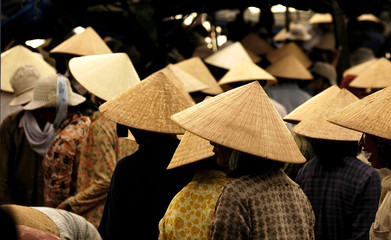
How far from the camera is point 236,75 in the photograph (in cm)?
670

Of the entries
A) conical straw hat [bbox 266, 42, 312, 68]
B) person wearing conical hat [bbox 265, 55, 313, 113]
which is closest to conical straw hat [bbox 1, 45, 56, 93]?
person wearing conical hat [bbox 265, 55, 313, 113]

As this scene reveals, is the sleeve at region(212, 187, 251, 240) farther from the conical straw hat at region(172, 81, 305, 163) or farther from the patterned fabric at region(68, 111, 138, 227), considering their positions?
the patterned fabric at region(68, 111, 138, 227)

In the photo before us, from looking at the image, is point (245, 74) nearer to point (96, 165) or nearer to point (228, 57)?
point (228, 57)

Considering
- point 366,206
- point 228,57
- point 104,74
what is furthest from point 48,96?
point 228,57

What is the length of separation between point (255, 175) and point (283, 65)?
202 inches

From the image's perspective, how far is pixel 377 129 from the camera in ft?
9.81

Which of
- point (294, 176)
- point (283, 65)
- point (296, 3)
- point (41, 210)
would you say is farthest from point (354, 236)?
point (283, 65)

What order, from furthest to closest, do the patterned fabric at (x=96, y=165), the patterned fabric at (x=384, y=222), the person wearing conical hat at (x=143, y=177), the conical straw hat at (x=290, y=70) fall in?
the conical straw hat at (x=290, y=70)
the patterned fabric at (x=96, y=165)
the person wearing conical hat at (x=143, y=177)
the patterned fabric at (x=384, y=222)

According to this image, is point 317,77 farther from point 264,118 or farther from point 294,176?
point 264,118

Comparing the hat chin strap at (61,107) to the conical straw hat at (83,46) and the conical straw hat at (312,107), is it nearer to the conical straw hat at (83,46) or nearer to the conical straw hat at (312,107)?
the conical straw hat at (83,46)

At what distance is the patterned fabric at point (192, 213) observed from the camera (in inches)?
112

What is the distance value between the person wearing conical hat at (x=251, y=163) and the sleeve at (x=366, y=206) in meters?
0.90

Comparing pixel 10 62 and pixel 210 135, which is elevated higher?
pixel 210 135

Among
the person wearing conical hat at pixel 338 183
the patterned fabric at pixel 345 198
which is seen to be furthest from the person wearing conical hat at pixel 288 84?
the patterned fabric at pixel 345 198
